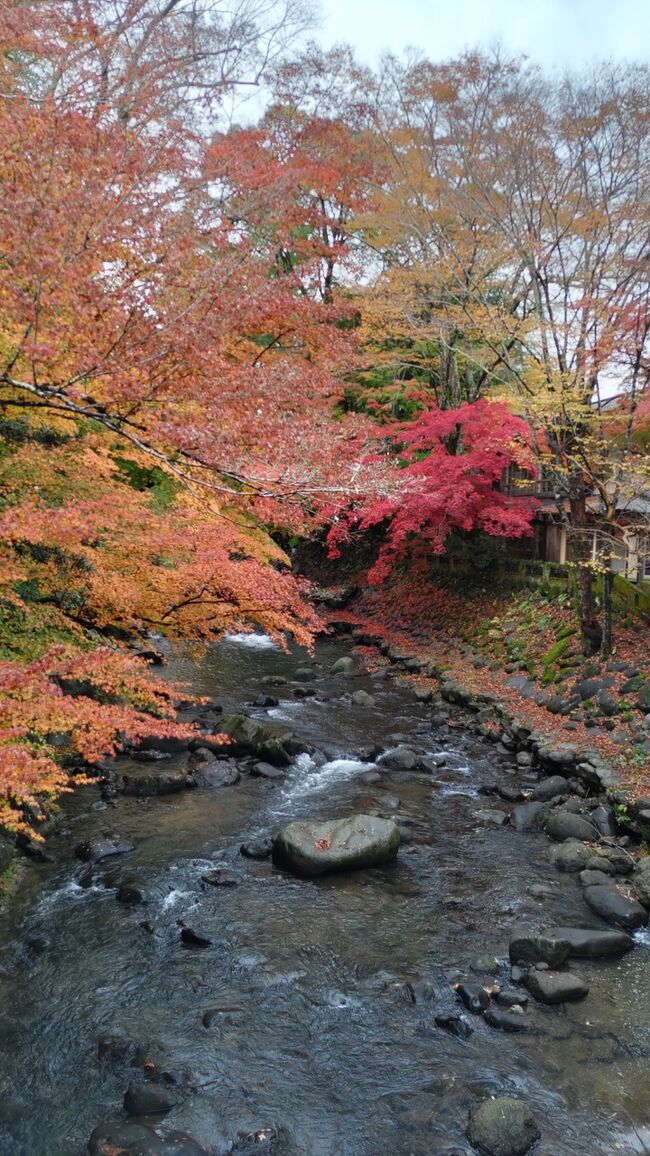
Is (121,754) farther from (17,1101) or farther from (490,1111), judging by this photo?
(490,1111)

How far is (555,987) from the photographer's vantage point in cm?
631

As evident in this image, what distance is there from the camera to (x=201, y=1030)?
584 centimetres

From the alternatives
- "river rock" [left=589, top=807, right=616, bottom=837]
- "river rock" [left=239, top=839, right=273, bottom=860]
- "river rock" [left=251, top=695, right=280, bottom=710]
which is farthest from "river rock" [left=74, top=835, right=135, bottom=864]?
"river rock" [left=251, top=695, right=280, bottom=710]

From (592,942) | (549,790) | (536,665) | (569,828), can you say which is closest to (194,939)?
(592,942)

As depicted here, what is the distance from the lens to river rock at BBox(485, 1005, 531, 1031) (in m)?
5.96

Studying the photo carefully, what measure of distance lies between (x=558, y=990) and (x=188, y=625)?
22.2 ft

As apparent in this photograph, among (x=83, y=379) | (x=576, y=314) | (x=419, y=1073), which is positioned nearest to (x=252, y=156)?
(x=576, y=314)

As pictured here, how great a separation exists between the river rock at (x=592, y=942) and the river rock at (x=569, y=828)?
83.2 inches

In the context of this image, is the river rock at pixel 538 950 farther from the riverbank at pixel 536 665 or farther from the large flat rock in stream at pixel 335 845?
the riverbank at pixel 536 665

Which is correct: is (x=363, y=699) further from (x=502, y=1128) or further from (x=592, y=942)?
(x=502, y=1128)

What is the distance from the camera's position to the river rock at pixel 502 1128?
189 inches

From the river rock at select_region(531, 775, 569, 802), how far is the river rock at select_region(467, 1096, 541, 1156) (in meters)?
5.89

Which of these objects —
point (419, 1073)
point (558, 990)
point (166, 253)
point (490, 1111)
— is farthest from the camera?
point (166, 253)

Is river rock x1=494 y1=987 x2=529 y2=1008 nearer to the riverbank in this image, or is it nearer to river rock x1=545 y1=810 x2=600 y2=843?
river rock x1=545 y1=810 x2=600 y2=843
